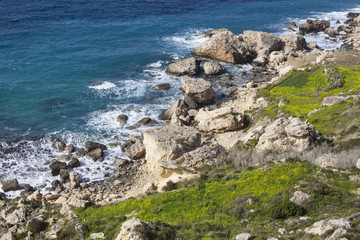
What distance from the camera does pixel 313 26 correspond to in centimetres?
7838

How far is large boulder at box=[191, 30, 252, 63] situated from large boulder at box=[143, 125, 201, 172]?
94.6 ft

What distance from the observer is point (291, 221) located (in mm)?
18531

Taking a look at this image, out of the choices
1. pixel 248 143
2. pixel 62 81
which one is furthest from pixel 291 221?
pixel 62 81

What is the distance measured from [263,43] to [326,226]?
52.8m

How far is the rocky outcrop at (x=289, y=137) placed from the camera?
2903 cm

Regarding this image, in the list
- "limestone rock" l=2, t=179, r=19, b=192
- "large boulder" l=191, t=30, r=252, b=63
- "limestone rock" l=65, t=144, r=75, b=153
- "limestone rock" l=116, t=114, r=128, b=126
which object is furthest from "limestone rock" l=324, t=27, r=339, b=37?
"limestone rock" l=2, t=179, r=19, b=192

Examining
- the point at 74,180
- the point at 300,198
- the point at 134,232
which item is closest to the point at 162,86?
the point at 74,180

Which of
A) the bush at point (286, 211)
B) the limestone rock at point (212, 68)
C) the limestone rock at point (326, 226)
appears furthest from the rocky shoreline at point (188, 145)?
the limestone rock at point (326, 226)

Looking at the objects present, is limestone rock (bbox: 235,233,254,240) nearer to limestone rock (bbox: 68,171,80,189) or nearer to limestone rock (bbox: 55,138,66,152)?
limestone rock (bbox: 68,171,80,189)

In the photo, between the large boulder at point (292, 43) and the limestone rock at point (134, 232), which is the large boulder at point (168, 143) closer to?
the limestone rock at point (134, 232)

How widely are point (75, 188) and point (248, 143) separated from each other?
57.9 feet

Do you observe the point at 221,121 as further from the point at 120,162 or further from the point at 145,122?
the point at 120,162

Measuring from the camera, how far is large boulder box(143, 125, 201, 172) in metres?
33.7

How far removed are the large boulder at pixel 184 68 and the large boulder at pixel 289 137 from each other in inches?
1116
